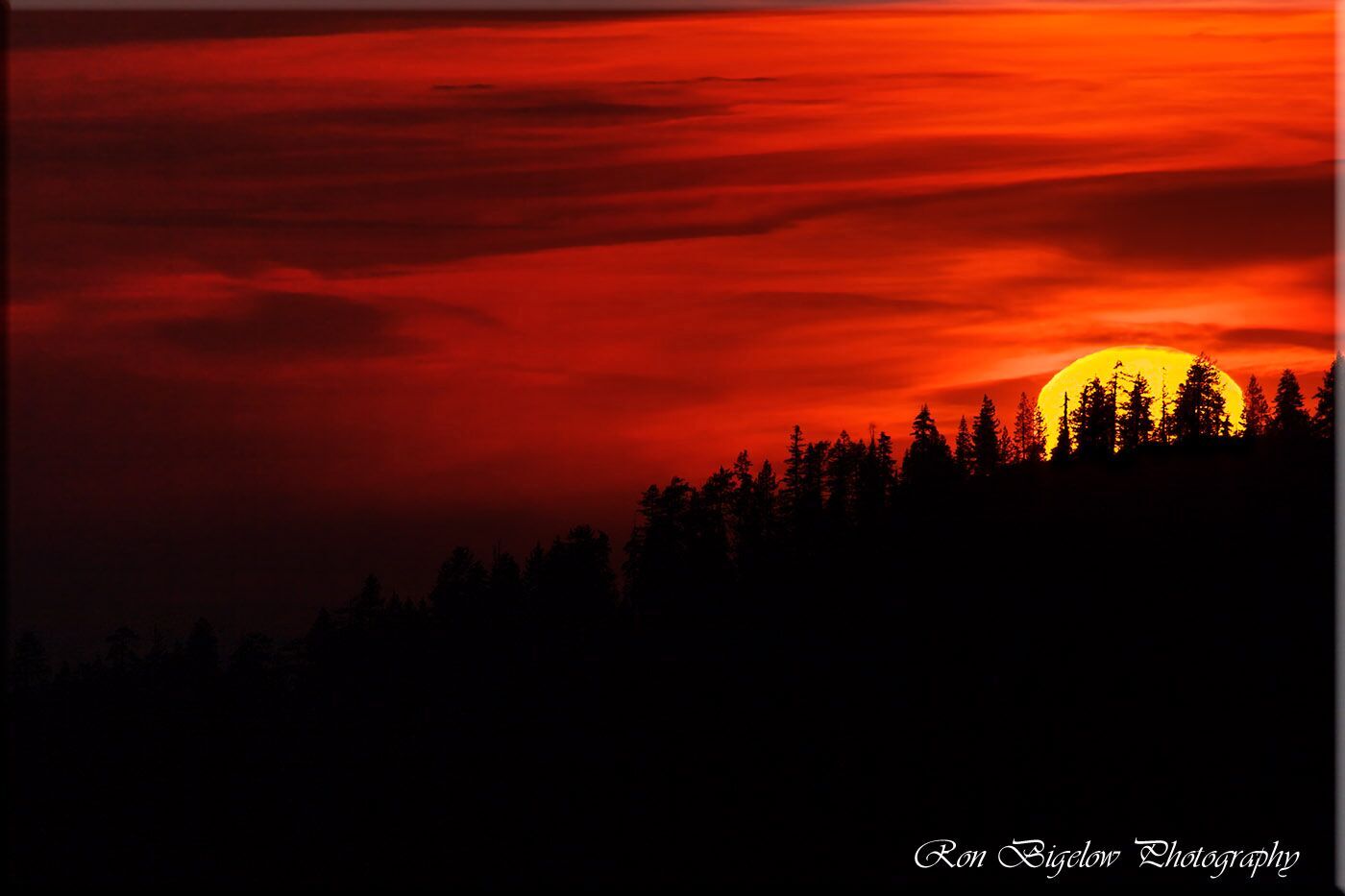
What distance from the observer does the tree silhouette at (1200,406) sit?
168 meters

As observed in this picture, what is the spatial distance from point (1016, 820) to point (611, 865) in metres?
25.9

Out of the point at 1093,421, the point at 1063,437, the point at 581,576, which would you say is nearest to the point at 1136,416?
the point at 1093,421

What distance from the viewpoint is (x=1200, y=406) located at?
170m

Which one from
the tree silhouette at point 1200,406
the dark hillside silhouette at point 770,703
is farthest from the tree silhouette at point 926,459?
the tree silhouette at point 1200,406

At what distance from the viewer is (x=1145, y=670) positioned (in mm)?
104062

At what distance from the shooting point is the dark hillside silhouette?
3647 inches

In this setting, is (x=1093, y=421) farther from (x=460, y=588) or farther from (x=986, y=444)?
(x=460, y=588)

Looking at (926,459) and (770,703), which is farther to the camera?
(926,459)

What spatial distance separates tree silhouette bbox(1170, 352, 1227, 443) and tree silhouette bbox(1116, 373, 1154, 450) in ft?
10.6

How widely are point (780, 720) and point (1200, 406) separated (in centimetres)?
8514

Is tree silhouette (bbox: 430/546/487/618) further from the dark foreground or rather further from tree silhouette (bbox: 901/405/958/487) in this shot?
tree silhouette (bbox: 901/405/958/487)

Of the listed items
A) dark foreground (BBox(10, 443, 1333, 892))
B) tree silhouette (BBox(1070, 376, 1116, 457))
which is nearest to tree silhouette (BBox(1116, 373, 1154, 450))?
tree silhouette (BBox(1070, 376, 1116, 457))

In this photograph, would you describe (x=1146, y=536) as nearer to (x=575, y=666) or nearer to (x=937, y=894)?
(x=575, y=666)

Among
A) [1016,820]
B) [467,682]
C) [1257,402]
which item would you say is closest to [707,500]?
[467,682]
